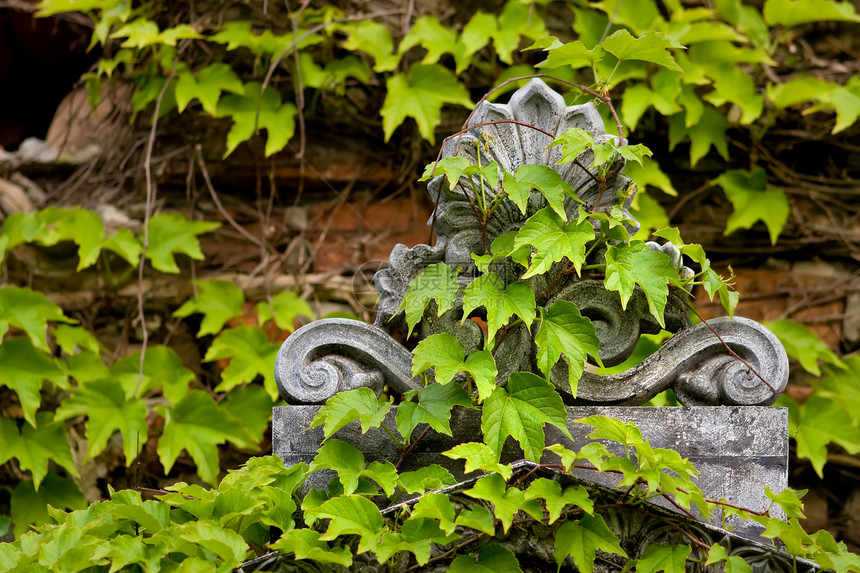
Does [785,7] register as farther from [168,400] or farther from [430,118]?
[168,400]

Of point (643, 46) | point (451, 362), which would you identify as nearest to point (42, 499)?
point (451, 362)

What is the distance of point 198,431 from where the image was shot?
2287 millimetres

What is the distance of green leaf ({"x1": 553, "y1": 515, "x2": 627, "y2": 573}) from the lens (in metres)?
1.26

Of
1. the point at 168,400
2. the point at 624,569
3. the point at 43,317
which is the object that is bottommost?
the point at 168,400

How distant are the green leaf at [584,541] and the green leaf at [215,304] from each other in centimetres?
160

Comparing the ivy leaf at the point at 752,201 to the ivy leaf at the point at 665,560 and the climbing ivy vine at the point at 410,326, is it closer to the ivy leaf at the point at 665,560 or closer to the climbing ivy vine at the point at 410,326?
the climbing ivy vine at the point at 410,326

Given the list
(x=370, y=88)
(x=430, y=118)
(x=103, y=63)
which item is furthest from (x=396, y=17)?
(x=103, y=63)

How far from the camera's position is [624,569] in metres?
1.31

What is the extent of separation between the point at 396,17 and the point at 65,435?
1.77 metres

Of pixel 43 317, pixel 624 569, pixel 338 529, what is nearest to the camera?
pixel 338 529

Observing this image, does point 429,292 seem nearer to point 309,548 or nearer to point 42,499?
point 309,548

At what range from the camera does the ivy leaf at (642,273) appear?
135 centimetres

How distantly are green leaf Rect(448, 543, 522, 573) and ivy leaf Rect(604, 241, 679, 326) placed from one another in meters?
0.46

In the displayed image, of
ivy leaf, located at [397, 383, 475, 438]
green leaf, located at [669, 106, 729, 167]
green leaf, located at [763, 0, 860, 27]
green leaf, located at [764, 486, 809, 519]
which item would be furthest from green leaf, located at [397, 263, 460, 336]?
green leaf, located at [763, 0, 860, 27]
